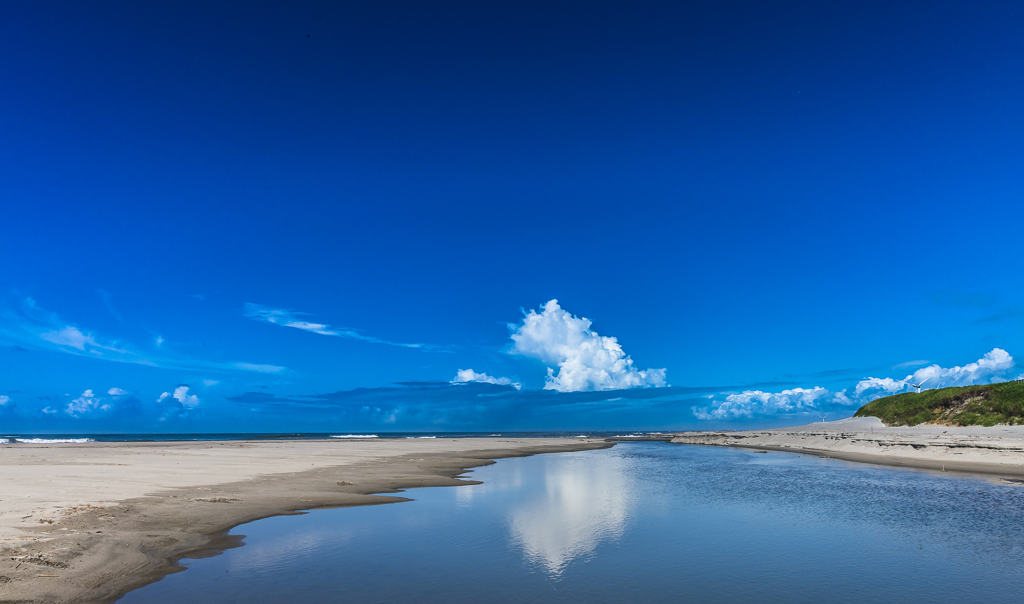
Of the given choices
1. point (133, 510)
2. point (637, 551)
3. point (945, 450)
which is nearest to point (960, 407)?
point (945, 450)

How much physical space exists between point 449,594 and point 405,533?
6.08 meters

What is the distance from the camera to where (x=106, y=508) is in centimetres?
1678

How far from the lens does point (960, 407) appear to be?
69.6 metres

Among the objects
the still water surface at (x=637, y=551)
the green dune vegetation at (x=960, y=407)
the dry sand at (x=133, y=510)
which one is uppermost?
the green dune vegetation at (x=960, y=407)

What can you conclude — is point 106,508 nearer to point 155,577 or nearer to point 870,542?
point 155,577

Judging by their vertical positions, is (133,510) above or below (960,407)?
below

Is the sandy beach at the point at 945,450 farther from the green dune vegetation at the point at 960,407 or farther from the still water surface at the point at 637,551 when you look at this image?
the still water surface at the point at 637,551

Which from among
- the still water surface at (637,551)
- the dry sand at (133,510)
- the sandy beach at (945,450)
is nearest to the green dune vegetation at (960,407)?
the sandy beach at (945,450)

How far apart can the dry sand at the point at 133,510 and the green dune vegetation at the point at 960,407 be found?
65.5 m

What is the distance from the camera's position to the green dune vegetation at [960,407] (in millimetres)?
61281

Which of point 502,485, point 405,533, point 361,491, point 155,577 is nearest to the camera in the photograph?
point 155,577

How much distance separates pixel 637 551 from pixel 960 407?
257ft

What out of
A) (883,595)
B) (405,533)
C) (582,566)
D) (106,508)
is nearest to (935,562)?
(883,595)

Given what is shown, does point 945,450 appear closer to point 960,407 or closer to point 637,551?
point 960,407
